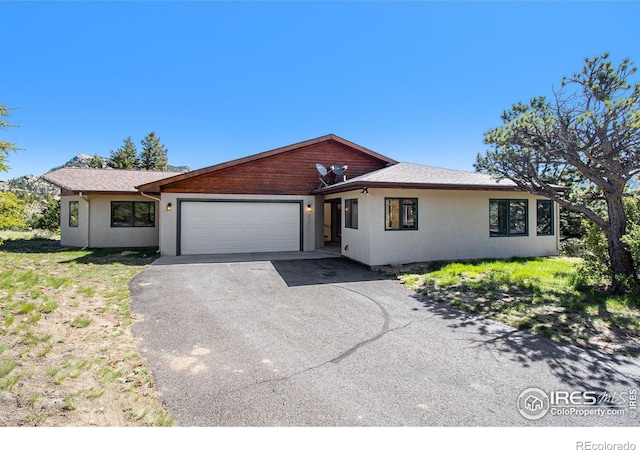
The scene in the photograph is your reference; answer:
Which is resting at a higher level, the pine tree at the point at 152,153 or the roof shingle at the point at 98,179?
the pine tree at the point at 152,153

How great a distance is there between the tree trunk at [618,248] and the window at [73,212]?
19455mm

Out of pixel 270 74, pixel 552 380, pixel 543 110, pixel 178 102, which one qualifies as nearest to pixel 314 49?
pixel 270 74

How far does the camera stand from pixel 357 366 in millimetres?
3578

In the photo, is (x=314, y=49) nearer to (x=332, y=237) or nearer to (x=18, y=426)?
(x=332, y=237)

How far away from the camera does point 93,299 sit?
5934 mm

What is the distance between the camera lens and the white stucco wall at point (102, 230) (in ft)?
46.8

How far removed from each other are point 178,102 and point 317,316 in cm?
1854

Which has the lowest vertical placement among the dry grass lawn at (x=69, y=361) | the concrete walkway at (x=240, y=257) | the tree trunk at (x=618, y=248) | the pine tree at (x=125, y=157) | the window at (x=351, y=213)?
the dry grass lawn at (x=69, y=361)

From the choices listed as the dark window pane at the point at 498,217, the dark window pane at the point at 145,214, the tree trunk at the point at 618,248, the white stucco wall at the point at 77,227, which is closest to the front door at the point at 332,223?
the dark window pane at the point at 498,217

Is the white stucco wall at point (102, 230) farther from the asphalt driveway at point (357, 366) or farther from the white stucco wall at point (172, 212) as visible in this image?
the asphalt driveway at point (357, 366)

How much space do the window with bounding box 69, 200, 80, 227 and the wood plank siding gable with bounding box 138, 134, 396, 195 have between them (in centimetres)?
567

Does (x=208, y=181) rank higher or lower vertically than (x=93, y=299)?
higher

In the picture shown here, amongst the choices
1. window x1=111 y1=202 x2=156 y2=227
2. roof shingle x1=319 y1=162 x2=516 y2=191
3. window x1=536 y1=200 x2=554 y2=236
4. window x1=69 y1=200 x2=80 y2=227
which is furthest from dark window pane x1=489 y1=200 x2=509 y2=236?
window x1=69 y1=200 x2=80 y2=227

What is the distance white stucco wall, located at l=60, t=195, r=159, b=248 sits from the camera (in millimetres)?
14252
